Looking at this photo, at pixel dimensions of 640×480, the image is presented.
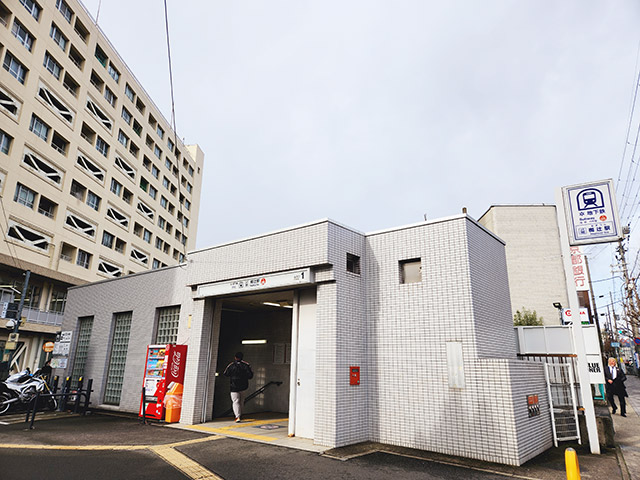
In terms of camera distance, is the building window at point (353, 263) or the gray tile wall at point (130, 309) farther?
the gray tile wall at point (130, 309)

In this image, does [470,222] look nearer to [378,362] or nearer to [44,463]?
[378,362]

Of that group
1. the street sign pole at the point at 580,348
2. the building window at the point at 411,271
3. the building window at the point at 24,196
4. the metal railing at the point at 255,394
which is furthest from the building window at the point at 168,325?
the building window at the point at 24,196

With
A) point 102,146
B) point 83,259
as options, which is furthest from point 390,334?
point 102,146

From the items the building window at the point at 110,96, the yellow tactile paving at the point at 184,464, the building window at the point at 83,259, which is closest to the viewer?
the yellow tactile paving at the point at 184,464

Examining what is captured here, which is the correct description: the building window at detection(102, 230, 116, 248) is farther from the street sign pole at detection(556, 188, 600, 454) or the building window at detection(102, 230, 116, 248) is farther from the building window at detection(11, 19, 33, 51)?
the street sign pole at detection(556, 188, 600, 454)

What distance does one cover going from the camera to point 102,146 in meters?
34.9

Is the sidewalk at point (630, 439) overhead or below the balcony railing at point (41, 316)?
below

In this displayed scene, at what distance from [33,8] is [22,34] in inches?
95.8

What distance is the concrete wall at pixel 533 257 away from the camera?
33.8m

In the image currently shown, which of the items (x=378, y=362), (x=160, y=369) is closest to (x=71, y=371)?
(x=160, y=369)

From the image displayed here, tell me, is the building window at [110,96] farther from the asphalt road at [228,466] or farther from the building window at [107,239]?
the asphalt road at [228,466]

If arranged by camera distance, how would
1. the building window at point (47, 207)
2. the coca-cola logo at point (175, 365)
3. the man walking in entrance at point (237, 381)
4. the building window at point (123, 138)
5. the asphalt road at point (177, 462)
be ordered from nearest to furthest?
the asphalt road at point (177, 462)
the man walking in entrance at point (237, 381)
the coca-cola logo at point (175, 365)
the building window at point (47, 207)
the building window at point (123, 138)

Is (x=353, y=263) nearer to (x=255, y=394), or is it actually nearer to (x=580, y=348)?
(x=580, y=348)

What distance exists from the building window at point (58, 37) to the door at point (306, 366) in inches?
1254
